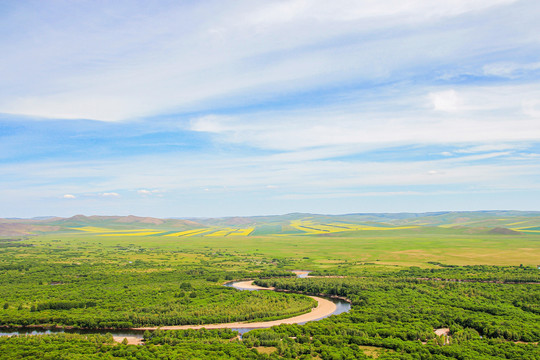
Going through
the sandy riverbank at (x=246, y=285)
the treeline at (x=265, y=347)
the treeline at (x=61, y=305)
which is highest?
the treeline at (x=265, y=347)

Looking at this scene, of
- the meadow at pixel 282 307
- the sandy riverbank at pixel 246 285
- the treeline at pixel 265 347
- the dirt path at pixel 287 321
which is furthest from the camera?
the sandy riverbank at pixel 246 285

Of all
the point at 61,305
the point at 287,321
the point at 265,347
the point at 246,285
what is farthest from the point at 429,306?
the point at 61,305

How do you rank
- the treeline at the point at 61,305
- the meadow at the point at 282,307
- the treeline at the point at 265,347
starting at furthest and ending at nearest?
the treeline at the point at 61,305
the meadow at the point at 282,307
the treeline at the point at 265,347

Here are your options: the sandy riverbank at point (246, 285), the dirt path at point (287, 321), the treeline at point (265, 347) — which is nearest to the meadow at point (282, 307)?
the treeline at point (265, 347)

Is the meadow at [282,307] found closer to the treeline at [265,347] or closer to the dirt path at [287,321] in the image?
the treeline at [265,347]

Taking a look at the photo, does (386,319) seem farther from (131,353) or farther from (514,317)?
(131,353)

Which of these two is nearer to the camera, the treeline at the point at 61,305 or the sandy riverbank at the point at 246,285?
the treeline at the point at 61,305

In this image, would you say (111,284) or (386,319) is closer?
(386,319)

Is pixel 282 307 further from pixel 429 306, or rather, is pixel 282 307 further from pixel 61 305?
pixel 61 305

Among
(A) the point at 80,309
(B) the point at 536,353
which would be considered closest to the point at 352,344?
(B) the point at 536,353

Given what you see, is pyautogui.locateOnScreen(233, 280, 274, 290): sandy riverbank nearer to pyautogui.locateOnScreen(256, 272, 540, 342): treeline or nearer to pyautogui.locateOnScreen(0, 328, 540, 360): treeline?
pyautogui.locateOnScreen(256, 272, 540, 342): treeline

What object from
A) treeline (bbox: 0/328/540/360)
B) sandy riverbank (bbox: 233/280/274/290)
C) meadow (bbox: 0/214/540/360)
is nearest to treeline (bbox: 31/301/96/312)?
meadow (bbox: 0/214/540/360)
